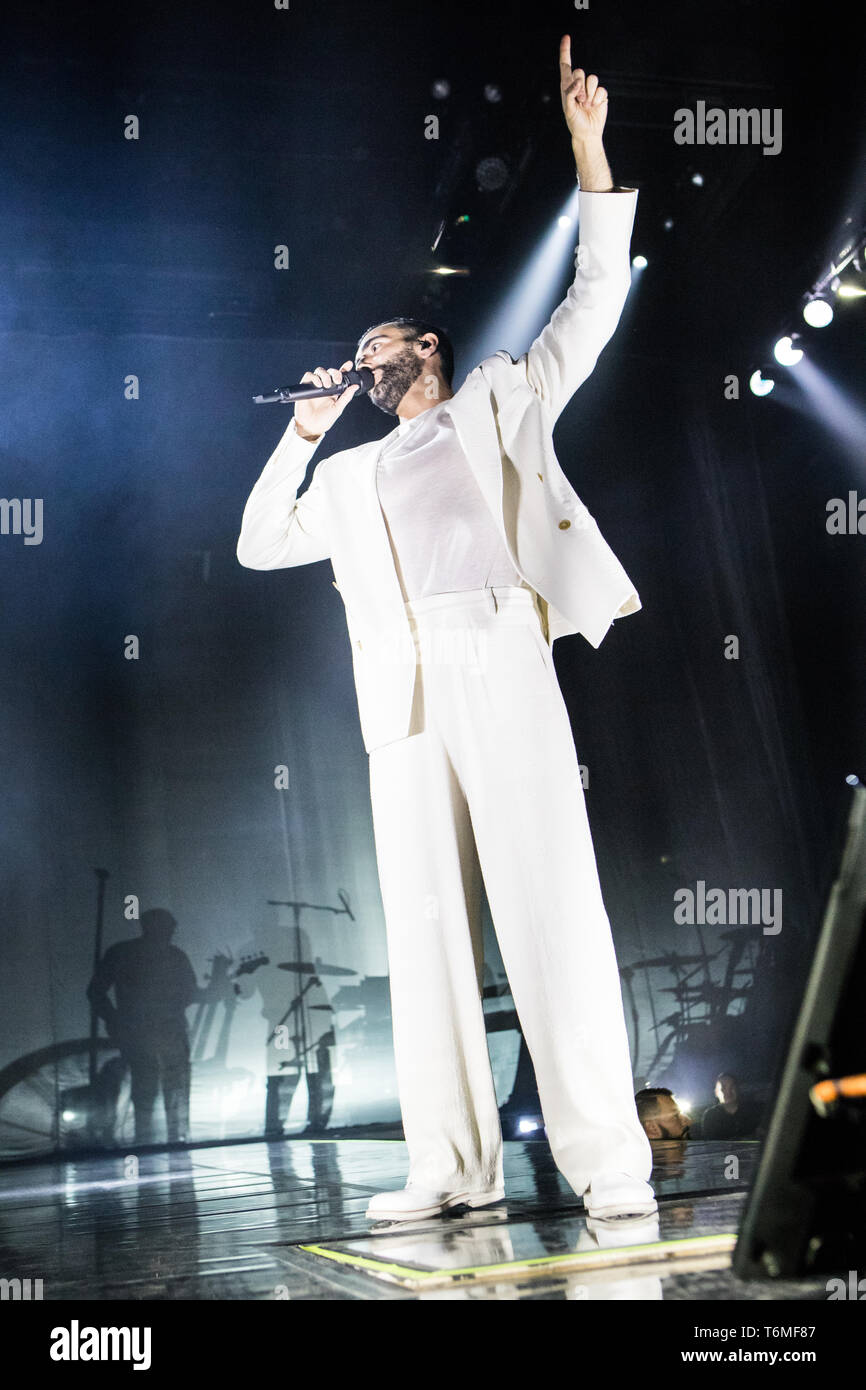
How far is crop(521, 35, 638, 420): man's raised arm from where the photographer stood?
1991mm

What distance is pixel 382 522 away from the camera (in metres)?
2.08

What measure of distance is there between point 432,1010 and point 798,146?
8.34 ft

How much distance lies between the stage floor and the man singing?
0.12 metres

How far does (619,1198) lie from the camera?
165cm

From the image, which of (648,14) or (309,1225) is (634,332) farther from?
(309,1225)

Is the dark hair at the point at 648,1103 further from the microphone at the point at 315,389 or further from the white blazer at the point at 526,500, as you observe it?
the microphone at the point at 315,389

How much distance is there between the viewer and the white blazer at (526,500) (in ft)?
6.52

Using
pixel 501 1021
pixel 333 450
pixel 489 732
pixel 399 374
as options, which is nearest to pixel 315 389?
pixel 399 374

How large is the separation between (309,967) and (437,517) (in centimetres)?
249

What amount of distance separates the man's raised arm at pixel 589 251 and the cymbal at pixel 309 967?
103 inches

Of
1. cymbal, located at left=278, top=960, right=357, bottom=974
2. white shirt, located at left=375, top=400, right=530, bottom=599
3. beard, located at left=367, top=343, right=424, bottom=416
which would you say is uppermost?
beard, located at left=367, top=343, right=424, bottom=416

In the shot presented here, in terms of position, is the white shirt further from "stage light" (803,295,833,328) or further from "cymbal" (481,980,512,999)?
"cymbal" (481,980,512,999)

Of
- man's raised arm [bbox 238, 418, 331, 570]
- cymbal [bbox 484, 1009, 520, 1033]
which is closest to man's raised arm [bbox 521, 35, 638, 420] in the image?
man's raised arm [bbox 238, 418, 331, 570]
